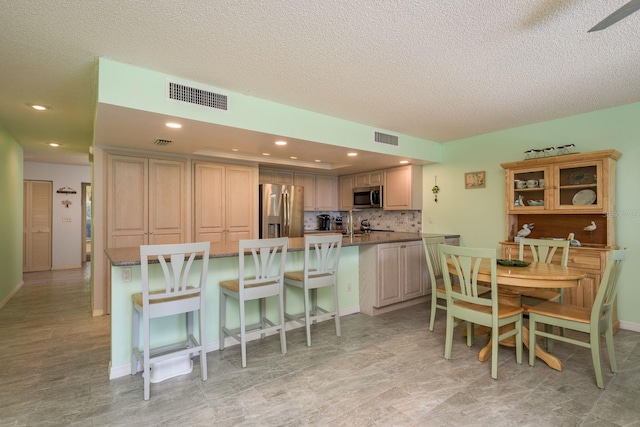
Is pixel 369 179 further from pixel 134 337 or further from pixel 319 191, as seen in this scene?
pixel 134 337

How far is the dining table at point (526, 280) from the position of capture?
2410mm

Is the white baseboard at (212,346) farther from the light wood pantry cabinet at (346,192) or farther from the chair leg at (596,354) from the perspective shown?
the light wood pantry cabinet at (346,192)

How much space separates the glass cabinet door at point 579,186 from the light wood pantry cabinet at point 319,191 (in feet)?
12.1

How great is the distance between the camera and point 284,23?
193 cm

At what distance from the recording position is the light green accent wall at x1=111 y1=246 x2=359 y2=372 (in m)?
2.50

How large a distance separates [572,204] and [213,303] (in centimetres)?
390

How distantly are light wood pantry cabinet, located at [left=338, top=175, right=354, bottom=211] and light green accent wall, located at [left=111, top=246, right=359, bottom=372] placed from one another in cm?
226

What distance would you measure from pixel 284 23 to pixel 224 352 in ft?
8.61

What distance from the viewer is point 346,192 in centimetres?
633

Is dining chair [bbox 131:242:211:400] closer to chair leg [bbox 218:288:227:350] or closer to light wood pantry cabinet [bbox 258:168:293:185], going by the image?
chair leg [bbox 218:288:227:350]

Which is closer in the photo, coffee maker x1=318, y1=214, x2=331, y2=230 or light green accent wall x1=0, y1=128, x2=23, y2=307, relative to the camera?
light green accent wall x1=0, y1=128, x2=23, y2=307

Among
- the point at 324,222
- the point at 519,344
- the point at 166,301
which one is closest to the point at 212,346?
the point at 166,301

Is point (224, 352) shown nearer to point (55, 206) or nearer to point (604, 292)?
point (604, 292)

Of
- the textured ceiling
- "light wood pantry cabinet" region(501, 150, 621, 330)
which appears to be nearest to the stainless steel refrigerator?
the textured ceiling
